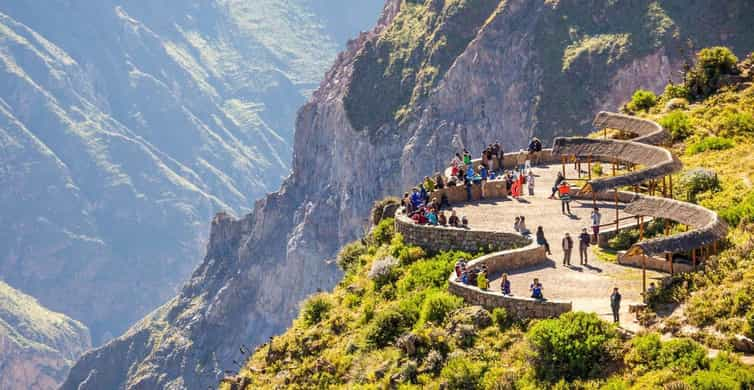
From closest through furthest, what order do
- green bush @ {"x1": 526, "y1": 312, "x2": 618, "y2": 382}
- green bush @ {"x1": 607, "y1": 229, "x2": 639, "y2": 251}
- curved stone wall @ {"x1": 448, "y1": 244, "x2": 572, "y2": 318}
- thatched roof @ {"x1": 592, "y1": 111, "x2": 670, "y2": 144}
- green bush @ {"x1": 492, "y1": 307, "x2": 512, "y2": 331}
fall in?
green bush @ {"x1": 526, "y1": 312, "x2": 618, "y2": 382}, curved stone wall @ {"x1": 448, "y1": 244, "x2": 572, "y2": 318}, green bush @ {"x1": 492, "y1": 307, "x2": 512, "y2": 331}, green bush @ {"x1": 607, "y1": 229, "x2": 639, "y2": 251}, thatched roof @ {"x1": 592, "y1": 111, "x2": 670, "y2": 144}

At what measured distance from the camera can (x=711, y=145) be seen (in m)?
71.4

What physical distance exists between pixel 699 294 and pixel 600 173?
2763 cm

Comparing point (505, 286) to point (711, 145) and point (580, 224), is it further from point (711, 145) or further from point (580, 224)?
point (711, 145)

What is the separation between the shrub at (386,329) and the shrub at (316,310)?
9283mm

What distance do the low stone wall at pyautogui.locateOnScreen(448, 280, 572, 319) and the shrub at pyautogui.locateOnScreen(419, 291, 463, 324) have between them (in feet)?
1.49

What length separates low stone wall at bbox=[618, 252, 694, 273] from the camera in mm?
50656

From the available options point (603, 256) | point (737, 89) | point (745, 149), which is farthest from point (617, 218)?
point (737, 89)

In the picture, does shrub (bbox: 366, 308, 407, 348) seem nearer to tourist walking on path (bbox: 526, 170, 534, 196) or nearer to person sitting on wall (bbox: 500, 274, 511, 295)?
person sitting on wall (bbox: 500, 274, 511, 295)

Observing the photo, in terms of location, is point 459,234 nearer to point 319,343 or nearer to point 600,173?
point 319,343

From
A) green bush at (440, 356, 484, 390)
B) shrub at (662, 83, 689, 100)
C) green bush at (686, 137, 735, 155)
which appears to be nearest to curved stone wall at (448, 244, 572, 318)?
green bush at (440, 356, 484, 390)

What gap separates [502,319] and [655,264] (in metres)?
7.17

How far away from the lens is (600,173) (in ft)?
245

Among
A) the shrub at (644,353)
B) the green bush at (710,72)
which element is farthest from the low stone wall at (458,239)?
the green bush at (710,72)

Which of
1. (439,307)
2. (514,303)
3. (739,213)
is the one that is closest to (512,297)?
(514,303)
